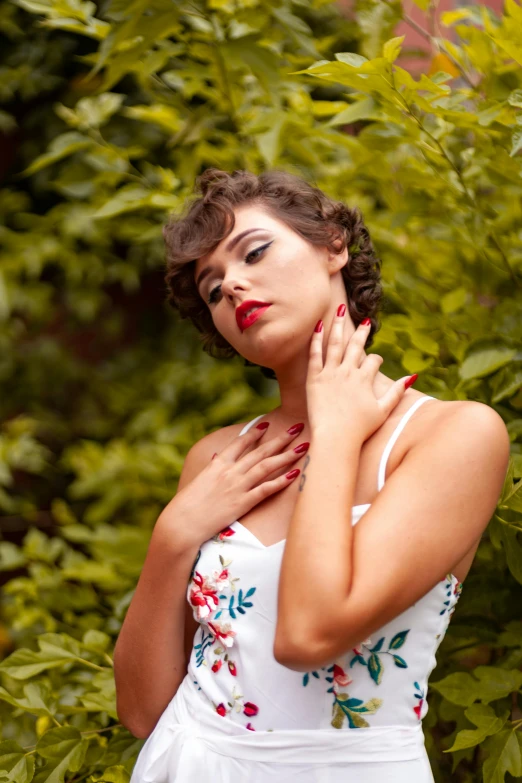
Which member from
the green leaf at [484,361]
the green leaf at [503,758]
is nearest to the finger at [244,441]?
the green leaf at [484,361]

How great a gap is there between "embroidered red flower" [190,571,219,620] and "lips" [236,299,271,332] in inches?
16.0

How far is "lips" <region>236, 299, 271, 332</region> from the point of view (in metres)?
1.21

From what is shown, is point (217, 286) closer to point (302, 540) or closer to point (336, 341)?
point (336, 341)

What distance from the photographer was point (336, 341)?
1247 millimetres

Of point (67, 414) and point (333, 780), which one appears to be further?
point (67, 414)

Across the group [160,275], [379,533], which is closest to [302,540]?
[379,533]

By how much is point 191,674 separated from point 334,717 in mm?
268

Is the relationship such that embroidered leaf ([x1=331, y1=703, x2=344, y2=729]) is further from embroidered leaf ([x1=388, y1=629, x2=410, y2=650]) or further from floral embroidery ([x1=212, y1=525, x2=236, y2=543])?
floral embroidery ([x1=212, y1=525, x2=236, y2=543])

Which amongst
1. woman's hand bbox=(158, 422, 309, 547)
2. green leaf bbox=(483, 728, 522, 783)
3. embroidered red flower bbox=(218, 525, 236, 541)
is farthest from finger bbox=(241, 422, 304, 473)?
green leaf bbox=(483, 728, 522, 783)

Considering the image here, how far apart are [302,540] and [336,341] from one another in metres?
0.35

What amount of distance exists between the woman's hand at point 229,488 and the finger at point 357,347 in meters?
0.15

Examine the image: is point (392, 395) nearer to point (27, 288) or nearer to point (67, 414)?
point (27, 288)

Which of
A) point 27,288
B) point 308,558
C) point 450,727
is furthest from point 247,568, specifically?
point 27,288

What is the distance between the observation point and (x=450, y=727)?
5.67ft
